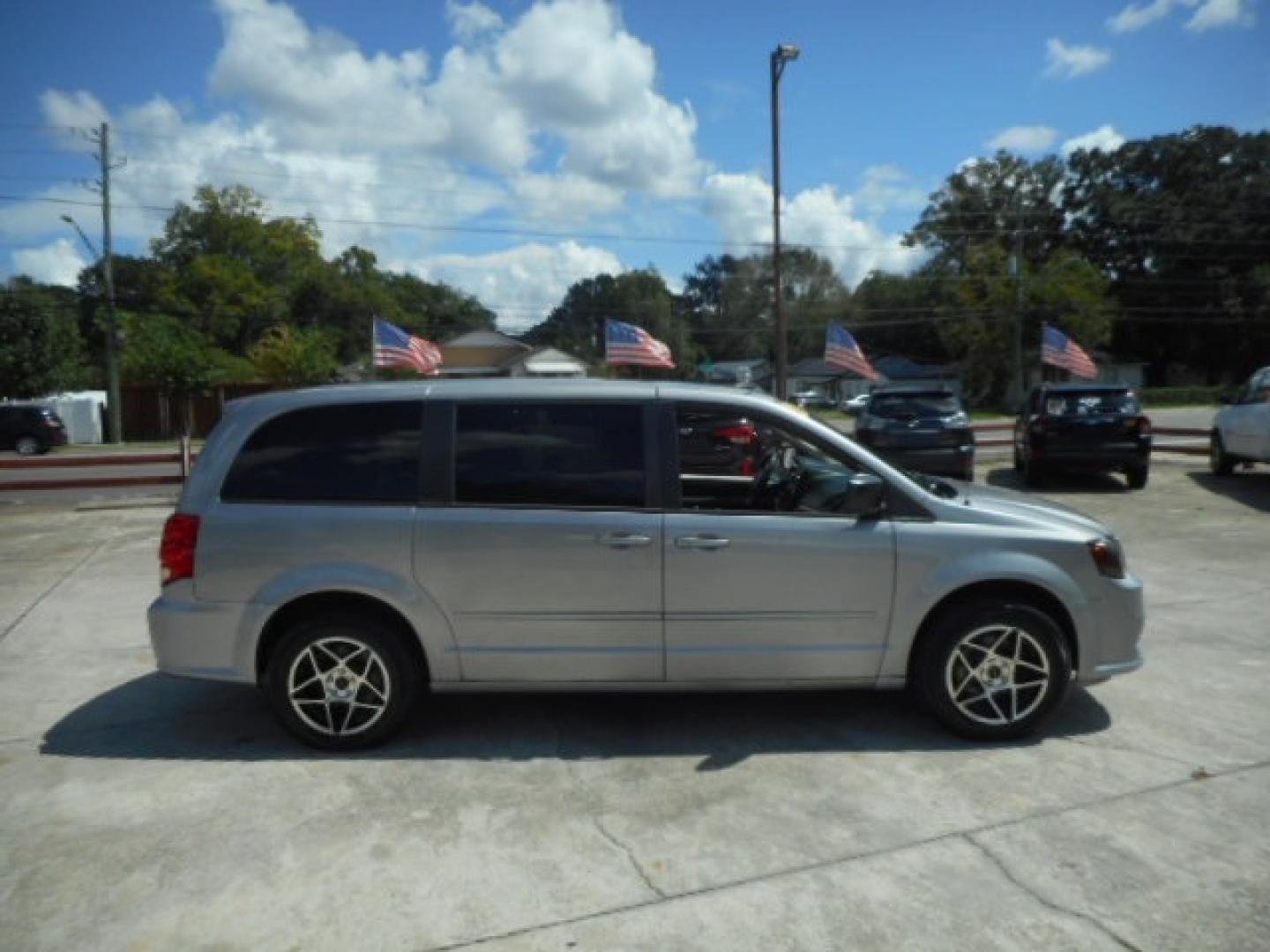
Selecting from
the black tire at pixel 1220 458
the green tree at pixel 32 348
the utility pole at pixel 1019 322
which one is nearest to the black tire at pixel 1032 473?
the black tire at pixel 1220 458

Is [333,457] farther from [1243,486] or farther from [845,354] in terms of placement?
[845,354]

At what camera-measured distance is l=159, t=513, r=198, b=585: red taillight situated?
14.2 ft

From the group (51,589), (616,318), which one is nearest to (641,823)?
(51,589)

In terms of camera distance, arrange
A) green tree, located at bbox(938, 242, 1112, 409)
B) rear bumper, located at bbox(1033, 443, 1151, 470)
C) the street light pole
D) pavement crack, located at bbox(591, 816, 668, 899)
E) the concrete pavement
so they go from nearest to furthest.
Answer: the concrete pavement < pavement crack, located at bbox(591, 816, 668, 899) < rear bumper, located at bbox(1033, 443, 1151, 470) < the street light pole < green tree, located at bbox(938, 242, 1112, 409)

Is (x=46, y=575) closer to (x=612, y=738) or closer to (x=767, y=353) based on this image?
(x=612, y=738)

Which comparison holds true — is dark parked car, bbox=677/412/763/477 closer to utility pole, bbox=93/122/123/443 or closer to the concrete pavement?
the concrete pavement

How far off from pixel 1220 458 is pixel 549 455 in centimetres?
1417

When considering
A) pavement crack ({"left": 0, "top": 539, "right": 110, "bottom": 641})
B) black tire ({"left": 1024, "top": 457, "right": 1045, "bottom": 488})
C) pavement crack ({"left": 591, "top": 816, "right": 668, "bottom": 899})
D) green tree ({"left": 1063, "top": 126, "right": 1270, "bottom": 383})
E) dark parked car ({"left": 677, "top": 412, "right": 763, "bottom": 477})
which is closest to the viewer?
pavement crack ({"left": 591, "top": 816, "right": 668, "bottom": 899})

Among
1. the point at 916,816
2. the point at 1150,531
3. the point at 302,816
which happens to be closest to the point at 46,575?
the point at 302,816

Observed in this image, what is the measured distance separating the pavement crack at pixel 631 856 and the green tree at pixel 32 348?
45.0 meters

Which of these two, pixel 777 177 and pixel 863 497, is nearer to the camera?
pixel 863 497

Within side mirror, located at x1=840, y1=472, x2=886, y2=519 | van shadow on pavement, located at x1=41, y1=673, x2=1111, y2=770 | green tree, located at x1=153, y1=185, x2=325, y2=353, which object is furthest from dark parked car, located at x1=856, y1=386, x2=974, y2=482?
green tree, located at x1=153, y1=185, x2=325, y2=353

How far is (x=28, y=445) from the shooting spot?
29000 mm

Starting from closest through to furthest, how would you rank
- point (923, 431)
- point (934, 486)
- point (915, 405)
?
point (934, 486), point (923, 431), point (915, 405)
